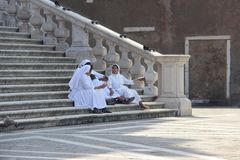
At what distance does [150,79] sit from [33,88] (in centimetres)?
340

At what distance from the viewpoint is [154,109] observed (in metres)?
14.7

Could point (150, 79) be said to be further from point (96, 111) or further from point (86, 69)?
point (96, 111)

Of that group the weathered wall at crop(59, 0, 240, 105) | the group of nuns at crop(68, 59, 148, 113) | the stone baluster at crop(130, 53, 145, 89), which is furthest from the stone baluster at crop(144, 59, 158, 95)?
the weathered wall at crop(59, 0, 240, 105)

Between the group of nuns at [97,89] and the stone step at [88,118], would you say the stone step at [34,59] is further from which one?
the stone step at [88,118]

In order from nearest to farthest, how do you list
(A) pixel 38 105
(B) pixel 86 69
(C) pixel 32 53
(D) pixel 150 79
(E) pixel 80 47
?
(A) pixel 38 105
(B) pixel 86 69
(C) pixel 32 53
(D) pixel 150 79
(E) pixel 80 47

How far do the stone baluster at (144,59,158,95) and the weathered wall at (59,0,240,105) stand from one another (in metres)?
9.68

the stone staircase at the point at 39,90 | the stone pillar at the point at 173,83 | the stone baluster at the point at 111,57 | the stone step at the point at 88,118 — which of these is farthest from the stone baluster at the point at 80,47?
the stone step at the point at 88,118

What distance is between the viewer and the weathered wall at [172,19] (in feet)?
81.2

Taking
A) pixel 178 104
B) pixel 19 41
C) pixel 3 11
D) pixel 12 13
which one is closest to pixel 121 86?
pixel 178 104

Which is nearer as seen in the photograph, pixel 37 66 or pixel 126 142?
pixel 126 142

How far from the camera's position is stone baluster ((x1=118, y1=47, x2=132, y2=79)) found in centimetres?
1555

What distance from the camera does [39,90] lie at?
13.4 metres

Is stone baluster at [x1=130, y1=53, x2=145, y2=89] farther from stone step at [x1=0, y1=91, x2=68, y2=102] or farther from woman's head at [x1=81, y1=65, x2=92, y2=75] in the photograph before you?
stone step at [x1=0, y1=91, x2=68, y2=102]

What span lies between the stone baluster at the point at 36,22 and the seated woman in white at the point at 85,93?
317 centimetres
